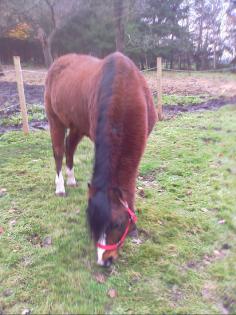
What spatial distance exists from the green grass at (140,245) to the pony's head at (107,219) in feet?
→ 1.29

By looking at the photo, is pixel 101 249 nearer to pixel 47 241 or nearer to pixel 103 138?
pixel 103 138

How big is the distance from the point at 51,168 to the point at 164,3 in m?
21.1

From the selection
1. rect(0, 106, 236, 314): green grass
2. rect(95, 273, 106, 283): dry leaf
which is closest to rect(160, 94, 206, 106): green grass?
rect(0, 106, 236, 314): green grass

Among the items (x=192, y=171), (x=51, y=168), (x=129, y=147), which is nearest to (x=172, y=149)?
(x=192, y=171)

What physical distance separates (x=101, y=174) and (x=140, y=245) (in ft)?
3.39

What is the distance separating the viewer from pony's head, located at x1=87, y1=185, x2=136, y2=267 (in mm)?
2195

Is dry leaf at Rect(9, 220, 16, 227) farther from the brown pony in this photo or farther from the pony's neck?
the pony's neck

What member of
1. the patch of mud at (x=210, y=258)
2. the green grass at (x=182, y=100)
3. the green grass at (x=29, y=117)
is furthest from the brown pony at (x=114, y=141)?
the green grass at (x=182, y=100)

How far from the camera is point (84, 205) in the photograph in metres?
3.77

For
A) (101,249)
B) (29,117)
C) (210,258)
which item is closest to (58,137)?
(101,249)

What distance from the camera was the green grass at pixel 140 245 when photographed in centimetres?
243

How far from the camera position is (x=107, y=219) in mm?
2188

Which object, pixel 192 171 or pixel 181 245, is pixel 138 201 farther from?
pixel 192 171

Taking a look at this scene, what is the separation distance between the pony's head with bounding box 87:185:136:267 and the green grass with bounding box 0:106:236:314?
1.29 feet
